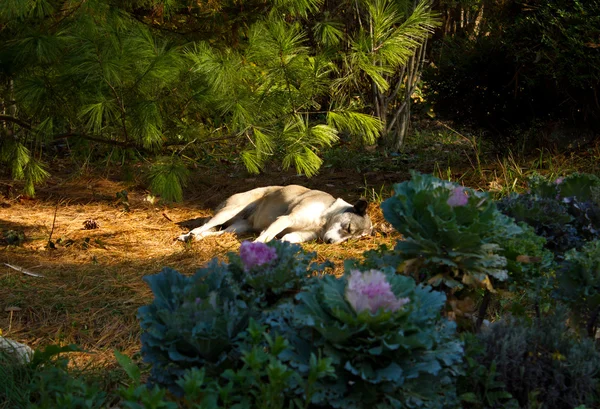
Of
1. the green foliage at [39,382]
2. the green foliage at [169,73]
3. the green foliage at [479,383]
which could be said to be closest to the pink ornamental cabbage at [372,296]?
the green foliage at [479,383]

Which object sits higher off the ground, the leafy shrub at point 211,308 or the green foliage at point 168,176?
the leafy shrub at point 211,308

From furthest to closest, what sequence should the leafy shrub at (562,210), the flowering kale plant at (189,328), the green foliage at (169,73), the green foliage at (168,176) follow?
the green foliage at (168,176) < the green foliage at (169,73) < the leafy shrub at (562,210) < the flowering kale plant at (189,328)

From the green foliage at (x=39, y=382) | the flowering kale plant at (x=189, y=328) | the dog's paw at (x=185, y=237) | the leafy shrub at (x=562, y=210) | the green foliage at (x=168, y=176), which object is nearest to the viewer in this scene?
the flowering kale plant at (x=189, y=328)

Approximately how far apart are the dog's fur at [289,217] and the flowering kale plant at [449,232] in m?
3.20

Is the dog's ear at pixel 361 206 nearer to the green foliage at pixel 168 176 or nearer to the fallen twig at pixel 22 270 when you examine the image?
the green foliage at pixel 168 176

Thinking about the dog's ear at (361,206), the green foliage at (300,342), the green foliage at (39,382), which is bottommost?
the dog's ear at (361,206)

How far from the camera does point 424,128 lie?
36.4ft

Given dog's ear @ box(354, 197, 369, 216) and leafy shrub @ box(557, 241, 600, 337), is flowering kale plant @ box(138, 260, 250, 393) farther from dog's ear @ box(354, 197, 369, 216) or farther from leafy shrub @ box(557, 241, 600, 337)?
dog's ear @ box(354, 197, 369, 216)

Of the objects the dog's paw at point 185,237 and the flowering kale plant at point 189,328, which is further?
the dog's paw at point 185,237

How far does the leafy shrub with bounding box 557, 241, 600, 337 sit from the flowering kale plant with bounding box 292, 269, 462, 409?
2.49 ft

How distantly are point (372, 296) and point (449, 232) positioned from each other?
1.35ft

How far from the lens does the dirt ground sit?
348 cm

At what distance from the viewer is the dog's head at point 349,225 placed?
5.36m

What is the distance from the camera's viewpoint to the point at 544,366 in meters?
2.14
